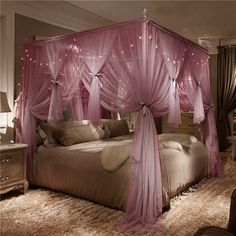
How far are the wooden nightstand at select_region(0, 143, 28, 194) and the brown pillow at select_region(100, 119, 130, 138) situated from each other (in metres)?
1.60

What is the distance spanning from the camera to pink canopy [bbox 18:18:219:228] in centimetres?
280

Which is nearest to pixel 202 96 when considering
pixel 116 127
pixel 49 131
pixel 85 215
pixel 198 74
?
pixel 198 74

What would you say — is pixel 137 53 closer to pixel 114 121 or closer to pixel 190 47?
pixel 190 47

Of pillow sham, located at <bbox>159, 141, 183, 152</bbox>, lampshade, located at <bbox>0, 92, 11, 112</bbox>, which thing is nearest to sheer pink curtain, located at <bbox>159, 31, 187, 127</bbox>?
pillow sham, located at <bbox>159, 141, 183, 152</bbox>

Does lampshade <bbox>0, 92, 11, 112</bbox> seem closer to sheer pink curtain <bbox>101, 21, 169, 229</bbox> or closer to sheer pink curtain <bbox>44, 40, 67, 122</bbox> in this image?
sheer pink curtain <bbox>44, 40, 67, 122</bbox>

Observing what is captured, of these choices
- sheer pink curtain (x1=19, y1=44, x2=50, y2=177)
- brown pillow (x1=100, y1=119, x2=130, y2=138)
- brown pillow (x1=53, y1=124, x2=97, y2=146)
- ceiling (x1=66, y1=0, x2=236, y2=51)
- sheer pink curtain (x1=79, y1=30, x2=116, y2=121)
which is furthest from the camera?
brown pillow (x1=100, y1=119, x2=130, y2=138)

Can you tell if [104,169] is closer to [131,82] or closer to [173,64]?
[131,82]

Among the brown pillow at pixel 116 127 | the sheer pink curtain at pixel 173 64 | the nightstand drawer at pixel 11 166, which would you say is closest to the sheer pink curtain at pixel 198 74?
the sheer pink curtain at pixel 173 64

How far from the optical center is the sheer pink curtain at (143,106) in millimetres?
2758

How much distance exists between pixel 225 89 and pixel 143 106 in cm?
464

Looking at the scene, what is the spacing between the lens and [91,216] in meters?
2.95

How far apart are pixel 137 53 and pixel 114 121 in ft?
7.90

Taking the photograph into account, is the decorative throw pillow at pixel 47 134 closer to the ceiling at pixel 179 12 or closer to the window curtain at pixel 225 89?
the ceiling at pixel 179 12

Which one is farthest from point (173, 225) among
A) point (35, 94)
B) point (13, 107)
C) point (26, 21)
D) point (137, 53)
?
point (26, 21)
